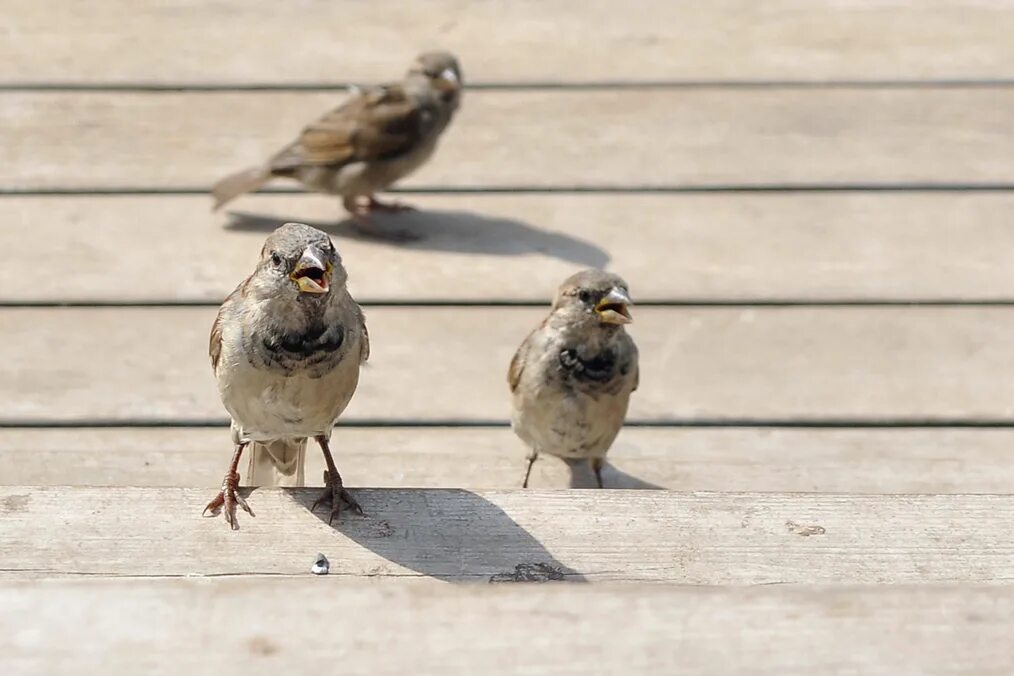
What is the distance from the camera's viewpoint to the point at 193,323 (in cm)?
328

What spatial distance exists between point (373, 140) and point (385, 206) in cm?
29

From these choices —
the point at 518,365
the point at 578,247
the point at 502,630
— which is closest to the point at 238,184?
the point at 578,247

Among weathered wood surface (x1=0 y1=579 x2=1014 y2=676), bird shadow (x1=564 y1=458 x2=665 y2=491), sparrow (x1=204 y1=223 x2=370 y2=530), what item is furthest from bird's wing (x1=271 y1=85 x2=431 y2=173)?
weathered wood surface (x1=0 y1=579 x2=1014 y2=676)

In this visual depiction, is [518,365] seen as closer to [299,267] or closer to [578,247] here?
[578,247]

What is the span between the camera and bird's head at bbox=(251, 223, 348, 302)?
234 cm

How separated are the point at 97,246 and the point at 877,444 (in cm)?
181

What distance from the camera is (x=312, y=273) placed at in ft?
7.72

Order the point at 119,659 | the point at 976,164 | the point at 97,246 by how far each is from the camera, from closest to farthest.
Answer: the point at 119,659 → the point at 97,246 → the point at 976,164

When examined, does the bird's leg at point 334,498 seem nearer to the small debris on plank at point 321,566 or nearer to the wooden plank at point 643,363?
the small debris on plank at point 321,566

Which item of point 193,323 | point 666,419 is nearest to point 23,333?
point 193,323

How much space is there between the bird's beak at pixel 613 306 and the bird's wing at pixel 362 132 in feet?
3.62

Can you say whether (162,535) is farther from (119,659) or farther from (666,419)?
(666,419)

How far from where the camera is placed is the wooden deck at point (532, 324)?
1.76 metres

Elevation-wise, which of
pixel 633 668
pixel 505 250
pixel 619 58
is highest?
pixel 619 58
